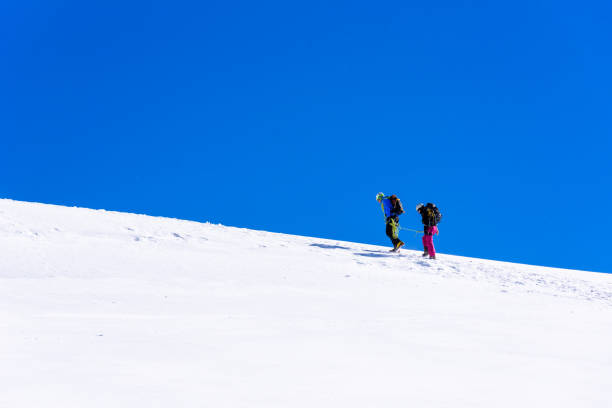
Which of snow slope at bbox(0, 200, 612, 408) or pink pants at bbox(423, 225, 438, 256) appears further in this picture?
pink pants at bbox(423, 225, 438, 256)

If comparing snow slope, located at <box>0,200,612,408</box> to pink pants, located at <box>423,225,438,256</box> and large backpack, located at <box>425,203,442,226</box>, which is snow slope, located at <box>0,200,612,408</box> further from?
large backpack, located at <box>425,203,442,226</box>

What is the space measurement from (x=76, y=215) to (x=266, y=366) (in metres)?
9.20

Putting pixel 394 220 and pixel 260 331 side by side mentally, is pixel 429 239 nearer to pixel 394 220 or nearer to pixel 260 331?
pixel 394 220

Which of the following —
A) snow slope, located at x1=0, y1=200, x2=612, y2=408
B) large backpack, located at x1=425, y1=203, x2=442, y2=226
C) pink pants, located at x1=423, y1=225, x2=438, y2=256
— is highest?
large backpack, located at x1=425, y1=203, x2=442, y2=226

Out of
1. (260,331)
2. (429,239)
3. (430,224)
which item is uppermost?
(430,224)

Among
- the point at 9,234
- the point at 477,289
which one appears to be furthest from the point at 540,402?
the point at 9,234

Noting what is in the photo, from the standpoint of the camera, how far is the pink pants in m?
13.6

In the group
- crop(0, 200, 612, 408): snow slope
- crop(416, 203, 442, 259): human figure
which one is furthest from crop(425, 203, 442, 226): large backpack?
crop(0, 200, 612, 408): snow slope

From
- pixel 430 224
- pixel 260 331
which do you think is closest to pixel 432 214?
pixel 430 224

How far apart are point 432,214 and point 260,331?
9.74m

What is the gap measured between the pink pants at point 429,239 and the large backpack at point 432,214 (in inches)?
6.3

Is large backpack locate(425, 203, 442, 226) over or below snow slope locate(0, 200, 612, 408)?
over

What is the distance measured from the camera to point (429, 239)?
538 inches

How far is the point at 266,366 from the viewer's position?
370 centimetres
